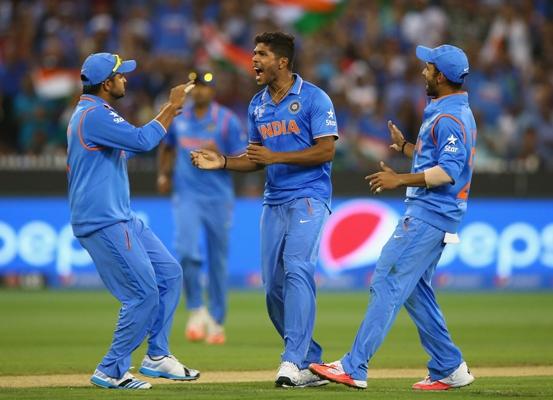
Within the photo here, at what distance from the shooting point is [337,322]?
51.1 feet

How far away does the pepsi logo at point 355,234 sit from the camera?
19734 mm

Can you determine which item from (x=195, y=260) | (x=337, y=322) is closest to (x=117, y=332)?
(x=195, y=260)

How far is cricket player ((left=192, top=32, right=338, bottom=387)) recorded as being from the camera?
9.36 meters

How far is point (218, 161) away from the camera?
9617 millimetres

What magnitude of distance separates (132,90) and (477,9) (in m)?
8.00

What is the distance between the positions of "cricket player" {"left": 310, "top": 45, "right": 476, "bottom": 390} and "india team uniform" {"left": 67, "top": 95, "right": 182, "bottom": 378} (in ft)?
4.72

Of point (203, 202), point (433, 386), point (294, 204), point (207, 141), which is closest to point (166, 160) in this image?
point (207, 141)

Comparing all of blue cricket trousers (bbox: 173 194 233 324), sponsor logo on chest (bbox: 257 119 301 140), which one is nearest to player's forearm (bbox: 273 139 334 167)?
sponsor logo on chest (bbox: 257 119 301 140)

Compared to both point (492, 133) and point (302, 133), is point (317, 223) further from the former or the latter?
point (492, 133)

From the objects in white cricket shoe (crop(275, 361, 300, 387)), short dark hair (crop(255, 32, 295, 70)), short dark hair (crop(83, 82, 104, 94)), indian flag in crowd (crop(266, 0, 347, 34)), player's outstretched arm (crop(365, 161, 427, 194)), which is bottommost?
white cricket shoe (crop(275, 361, 300, 387))

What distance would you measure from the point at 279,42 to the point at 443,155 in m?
1.70

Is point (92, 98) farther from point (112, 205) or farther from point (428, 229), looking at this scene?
point (428, 229)

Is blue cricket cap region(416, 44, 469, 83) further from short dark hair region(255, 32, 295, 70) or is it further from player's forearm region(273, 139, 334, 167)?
short dark hair region(255, 32, 295, 70)

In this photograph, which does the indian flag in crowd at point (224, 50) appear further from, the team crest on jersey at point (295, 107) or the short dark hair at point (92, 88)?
the short dark hair at point (92, 88)
